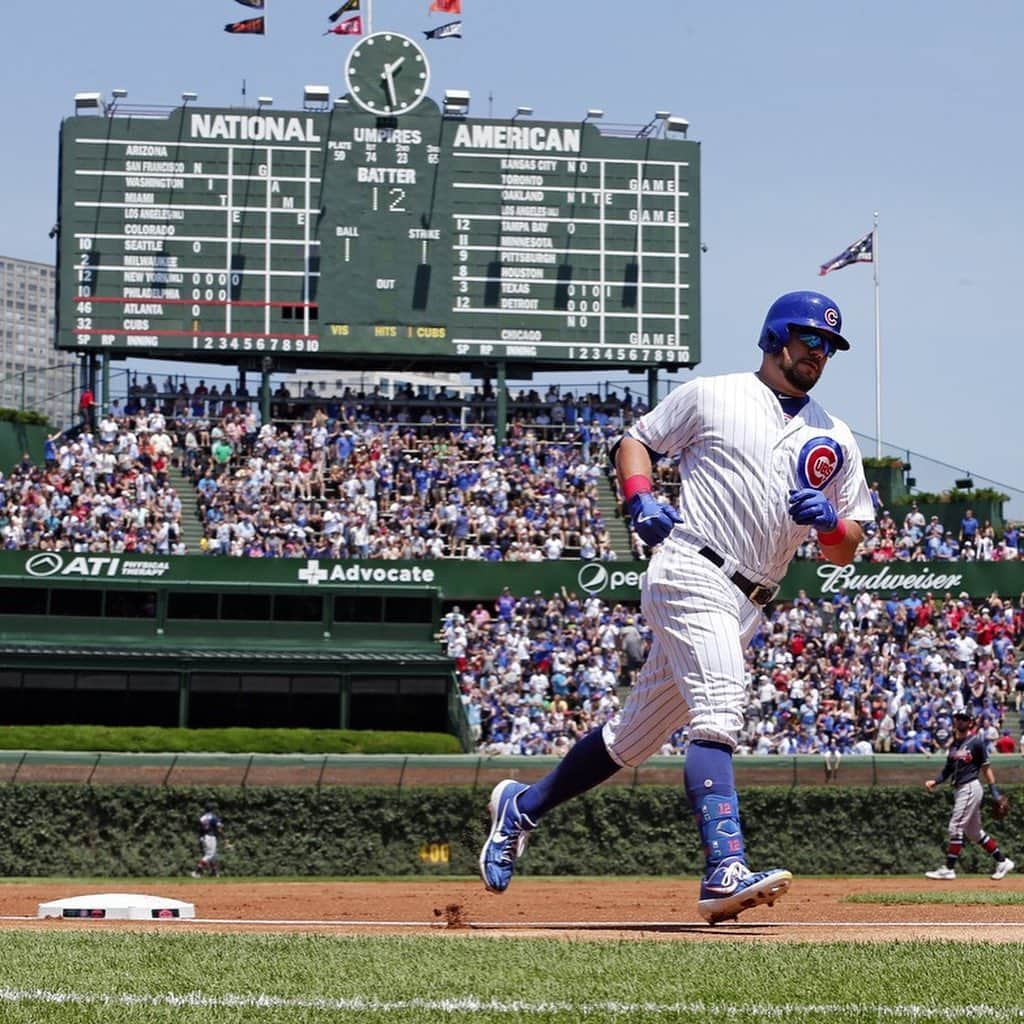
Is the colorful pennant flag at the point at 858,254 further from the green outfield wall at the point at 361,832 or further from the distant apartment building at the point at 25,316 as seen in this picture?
the distant apartment building at the point at 25,316

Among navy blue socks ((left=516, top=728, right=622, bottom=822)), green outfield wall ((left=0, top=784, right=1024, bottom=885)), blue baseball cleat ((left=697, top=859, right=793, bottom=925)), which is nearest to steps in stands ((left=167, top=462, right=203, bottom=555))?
green outfield wall ((left=0, top=784, right=1024, bottom=885))

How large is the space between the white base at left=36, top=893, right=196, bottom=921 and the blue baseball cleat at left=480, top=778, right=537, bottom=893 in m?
3.54

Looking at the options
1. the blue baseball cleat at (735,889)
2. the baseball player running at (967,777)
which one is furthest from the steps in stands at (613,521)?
the blue baseball cleat at (735,889)

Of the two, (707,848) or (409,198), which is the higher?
(409,198)

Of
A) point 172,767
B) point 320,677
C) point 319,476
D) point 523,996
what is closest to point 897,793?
point 172,767

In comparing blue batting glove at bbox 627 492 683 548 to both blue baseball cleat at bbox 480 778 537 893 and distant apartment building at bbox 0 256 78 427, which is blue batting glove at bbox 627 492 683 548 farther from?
distant apartment building at bbox 0 256 78 427

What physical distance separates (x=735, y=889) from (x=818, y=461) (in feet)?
5.91

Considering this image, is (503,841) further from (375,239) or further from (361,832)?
(375,239)

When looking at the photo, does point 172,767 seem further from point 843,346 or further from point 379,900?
point 843,346

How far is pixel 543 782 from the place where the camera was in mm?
8086

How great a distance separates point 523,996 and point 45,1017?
132cm

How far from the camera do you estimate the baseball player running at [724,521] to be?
7.02m

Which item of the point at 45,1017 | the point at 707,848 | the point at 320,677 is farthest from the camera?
the point at 320,677

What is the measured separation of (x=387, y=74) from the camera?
3772cm
